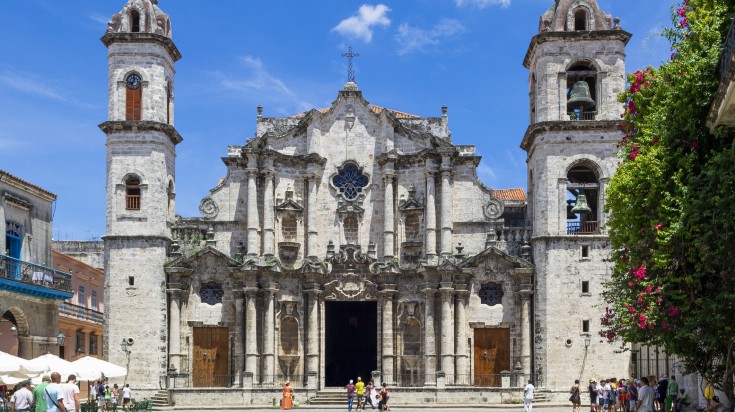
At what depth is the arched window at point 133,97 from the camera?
41.7m

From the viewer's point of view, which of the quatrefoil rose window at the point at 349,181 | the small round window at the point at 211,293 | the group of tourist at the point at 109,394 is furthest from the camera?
the quatrefoil rose window at the point at 349,181

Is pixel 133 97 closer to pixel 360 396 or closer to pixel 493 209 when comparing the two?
pixel 360 396

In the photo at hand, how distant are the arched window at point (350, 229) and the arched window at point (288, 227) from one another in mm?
2324

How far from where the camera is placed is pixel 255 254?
41.9 m

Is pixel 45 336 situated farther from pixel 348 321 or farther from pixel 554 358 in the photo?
pixel 554 358

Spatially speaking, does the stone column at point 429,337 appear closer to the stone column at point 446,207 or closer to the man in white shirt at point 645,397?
the stone column at point 446,207

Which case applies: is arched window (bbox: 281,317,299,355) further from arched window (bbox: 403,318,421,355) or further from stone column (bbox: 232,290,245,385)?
arched window (bbox: 403,318,421,355)

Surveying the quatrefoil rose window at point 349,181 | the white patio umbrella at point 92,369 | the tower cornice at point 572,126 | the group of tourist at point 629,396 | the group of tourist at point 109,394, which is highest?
the tower cornice at point 572,126

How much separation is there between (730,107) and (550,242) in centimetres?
2532

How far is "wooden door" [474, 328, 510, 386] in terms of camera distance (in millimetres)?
40906

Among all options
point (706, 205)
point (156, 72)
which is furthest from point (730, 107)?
point (156, 72)

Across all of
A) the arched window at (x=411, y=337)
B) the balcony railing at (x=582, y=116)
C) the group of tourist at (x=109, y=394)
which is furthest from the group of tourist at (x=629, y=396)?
the group of tourist at (x=109, y=394)

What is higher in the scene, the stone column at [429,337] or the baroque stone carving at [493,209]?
the baroque stone carving at [493,209]

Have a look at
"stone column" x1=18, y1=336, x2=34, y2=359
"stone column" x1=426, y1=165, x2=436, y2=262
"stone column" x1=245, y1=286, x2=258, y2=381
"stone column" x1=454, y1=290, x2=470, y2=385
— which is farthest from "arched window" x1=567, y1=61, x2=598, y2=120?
"stone column" x1=18, y1=336, x2=34, y2=359
